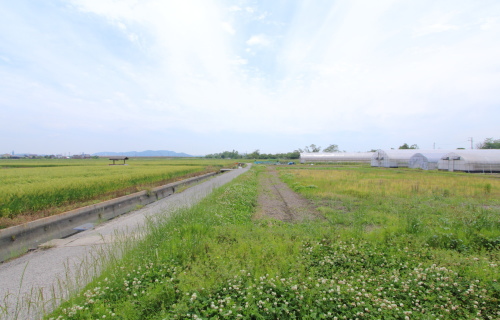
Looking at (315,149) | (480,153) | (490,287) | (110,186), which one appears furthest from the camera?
(315,149)

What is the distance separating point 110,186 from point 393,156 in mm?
42989

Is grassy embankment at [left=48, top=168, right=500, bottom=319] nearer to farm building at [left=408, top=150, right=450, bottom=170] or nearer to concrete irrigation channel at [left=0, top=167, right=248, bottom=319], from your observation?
concrete irrigation channel at [left=0, top=167, right=248, bottom=319]

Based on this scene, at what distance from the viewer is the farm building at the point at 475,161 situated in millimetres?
27891

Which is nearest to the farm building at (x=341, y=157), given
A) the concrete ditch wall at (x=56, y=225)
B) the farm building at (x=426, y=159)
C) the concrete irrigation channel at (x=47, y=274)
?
the farm building at (x=426, y=159)

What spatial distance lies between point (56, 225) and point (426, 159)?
40.9 meters

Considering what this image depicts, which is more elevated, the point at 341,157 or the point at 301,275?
the point at 341,157

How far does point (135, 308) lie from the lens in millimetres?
2801

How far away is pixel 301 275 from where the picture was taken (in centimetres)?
347

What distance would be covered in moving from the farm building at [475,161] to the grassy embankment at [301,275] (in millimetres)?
29344

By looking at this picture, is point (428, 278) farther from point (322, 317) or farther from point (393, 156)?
point (393, 156)

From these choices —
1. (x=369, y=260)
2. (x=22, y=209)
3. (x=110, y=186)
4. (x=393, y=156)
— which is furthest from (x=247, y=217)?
(x=393, y=156)

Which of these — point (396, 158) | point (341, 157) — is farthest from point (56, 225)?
point (341, 157)

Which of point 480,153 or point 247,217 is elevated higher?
point 480,153

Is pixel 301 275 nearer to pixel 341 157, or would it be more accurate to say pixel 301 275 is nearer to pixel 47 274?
pixel 47 274
